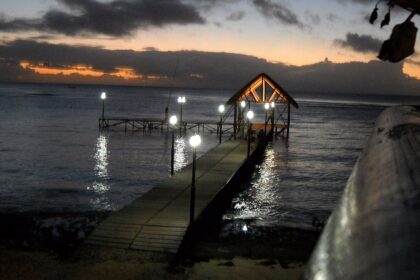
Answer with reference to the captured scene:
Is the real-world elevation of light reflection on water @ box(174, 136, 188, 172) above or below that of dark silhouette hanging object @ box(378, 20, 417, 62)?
below

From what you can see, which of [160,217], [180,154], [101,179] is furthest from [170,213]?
[180,154]

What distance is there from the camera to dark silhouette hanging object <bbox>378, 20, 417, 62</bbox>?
2.72 m

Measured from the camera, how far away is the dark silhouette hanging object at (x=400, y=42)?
2.72 metres

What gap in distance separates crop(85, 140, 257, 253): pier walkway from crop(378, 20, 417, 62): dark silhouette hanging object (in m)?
10.2

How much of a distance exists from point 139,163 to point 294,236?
17.6 meters

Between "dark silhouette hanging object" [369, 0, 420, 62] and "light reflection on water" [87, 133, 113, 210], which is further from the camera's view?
"light reflection on water" [87, 133, 113, 210]

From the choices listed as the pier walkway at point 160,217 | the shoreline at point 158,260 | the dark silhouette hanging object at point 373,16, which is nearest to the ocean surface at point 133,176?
the shoreline at point 158,260

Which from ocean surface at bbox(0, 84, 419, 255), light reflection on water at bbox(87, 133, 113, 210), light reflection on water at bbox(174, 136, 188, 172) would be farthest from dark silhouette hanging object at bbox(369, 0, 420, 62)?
light reflection on water at bbox(174, 136, 188, 172)

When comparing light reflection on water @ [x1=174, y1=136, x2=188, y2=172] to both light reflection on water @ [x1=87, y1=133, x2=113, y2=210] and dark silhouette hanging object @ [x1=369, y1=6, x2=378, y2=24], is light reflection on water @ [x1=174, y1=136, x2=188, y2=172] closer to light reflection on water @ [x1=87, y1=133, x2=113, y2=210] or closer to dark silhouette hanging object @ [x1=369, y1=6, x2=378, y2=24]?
light reflection on water @ [x1=87, y1=133, x2=113, y2=210]

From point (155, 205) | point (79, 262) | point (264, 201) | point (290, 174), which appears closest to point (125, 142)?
point (290, 174)

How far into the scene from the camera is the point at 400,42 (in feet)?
8.98

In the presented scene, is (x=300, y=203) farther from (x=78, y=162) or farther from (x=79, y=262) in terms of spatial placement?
(x=78, y=162)

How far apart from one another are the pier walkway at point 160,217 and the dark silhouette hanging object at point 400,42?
1020 centimetres

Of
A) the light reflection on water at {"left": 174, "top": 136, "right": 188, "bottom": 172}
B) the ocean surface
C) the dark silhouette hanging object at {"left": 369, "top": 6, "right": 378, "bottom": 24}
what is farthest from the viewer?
the light reflection on water at {"left": 174, "top": 136, "right": 188, "bottom": 172}
